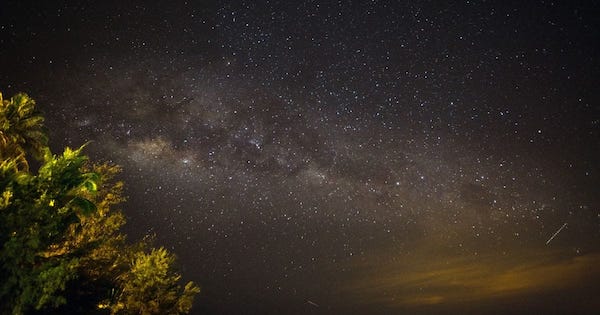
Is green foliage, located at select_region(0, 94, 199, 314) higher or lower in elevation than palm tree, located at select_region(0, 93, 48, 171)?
lower

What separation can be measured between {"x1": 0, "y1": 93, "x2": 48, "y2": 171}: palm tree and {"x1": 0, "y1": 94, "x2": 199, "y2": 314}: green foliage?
18mm

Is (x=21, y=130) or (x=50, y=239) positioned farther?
(x=21, y=130)

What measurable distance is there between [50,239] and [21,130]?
4626 mm

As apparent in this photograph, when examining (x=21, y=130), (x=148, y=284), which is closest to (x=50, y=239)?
(x=21, y=130)

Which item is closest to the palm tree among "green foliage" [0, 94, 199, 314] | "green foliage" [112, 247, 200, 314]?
"green foliage" [0, 94, 199, 314]

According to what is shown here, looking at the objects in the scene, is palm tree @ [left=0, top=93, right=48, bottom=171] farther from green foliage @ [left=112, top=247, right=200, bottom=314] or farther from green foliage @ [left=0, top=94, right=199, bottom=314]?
green foliage @ [left=112, top=247, right=200, bottom=314]

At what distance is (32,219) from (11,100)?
396 cm

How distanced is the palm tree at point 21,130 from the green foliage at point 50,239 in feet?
0.06

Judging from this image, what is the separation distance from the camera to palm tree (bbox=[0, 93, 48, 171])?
307 inches

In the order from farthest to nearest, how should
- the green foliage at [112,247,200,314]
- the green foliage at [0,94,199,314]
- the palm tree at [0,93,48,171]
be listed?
the green foliage at [112,247,200,314]
the palm tree at [0,93,48,171]
the green foliage at [0,94,199,314]

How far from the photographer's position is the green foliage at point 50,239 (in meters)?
5.16

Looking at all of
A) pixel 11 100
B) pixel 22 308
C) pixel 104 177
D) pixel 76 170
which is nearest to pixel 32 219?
pixel 76 170

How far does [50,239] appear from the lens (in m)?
5.70

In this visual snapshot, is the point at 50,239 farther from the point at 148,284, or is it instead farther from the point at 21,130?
the point at 148,284
